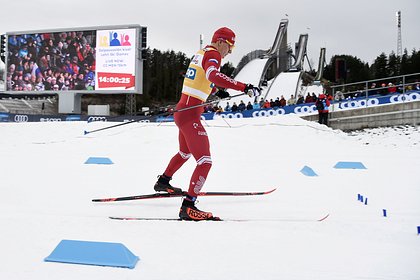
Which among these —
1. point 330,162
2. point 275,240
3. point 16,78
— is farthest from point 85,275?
point 16,78

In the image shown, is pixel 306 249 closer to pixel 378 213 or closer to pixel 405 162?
pixel 378 213

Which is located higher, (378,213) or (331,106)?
(331,106)

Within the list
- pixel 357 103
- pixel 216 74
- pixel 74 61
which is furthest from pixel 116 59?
pixel 216 74

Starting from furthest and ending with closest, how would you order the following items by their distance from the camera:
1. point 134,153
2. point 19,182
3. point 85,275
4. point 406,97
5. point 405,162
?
point 406,97
point 134,153
point 405,162
point 19,182
point 85,275

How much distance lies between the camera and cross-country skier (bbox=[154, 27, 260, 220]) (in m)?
3.36

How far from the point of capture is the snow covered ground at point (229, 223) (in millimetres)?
2029

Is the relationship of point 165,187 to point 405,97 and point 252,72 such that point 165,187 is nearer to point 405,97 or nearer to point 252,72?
point 405,97

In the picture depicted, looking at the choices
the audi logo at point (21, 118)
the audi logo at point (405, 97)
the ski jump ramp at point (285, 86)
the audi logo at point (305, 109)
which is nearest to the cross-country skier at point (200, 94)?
the audi logo at point (405, 97)

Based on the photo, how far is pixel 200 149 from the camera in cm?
349

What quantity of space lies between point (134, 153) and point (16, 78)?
66.0ft

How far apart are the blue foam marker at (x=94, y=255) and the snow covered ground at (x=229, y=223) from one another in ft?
0.16

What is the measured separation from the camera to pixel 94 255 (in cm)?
209

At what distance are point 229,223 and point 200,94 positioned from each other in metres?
1.38

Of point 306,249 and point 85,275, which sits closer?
point 85,275
